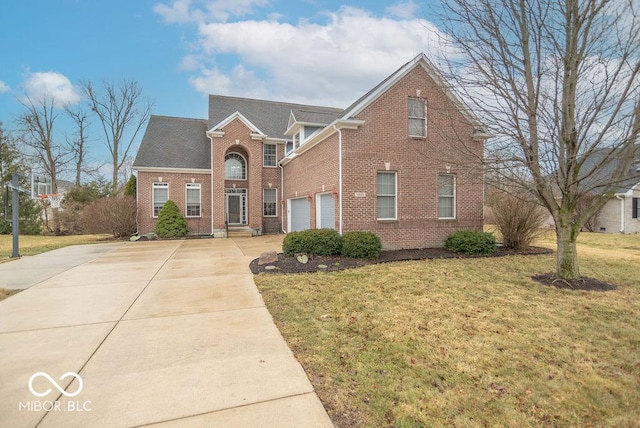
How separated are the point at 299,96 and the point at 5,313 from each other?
25461 millimetres

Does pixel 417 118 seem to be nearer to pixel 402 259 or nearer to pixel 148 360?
pixel 402 259

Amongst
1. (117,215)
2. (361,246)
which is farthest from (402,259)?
(117,215)

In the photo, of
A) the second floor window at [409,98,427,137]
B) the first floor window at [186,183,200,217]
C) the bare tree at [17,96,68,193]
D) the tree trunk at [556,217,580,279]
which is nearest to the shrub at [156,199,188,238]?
the first floor window at [186,183,200,217]

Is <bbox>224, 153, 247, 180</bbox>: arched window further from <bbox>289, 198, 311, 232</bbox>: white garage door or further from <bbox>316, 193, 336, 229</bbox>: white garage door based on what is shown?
<bbox>316, 193, 336, 229</bbox>: white garage door

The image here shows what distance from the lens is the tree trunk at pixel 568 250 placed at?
6.86 meters

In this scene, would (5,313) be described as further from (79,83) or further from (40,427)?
(79,83)

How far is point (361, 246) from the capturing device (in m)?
9.77

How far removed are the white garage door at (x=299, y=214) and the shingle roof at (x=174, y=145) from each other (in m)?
6.29

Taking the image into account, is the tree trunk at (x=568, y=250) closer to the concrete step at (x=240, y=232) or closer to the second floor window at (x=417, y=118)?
the second floor window at (x=417, y=118)

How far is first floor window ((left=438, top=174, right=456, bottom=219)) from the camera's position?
12117 millimetres

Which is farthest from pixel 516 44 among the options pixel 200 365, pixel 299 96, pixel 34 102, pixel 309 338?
pixel 34 102

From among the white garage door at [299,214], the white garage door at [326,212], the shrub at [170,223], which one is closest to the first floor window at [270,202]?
the white garage door at [299,214]

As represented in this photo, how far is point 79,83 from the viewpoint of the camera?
27.6 m

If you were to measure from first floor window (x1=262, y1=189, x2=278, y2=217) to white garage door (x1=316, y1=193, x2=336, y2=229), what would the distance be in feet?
23.8
